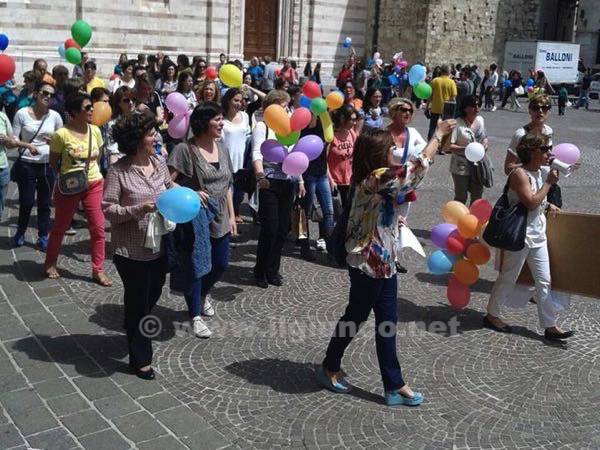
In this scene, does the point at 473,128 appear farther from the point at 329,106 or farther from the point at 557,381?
the point at 557,381

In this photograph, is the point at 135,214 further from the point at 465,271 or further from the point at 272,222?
the point at 465,271

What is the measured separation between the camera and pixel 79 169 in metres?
6.35

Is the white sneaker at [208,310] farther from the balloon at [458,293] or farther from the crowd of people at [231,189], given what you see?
the balloon at [458,293]

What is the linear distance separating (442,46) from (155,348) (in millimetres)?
29296

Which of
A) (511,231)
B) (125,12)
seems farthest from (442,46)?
(511,231)

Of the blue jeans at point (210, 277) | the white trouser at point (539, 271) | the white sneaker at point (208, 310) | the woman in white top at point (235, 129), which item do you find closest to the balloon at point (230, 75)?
the woman in white top at point (235, 129)

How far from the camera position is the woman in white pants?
5316 mm

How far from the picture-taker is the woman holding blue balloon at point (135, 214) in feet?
14.8

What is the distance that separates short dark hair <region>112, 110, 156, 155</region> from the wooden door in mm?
22675

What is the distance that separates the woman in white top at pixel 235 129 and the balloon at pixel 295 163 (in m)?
1.02

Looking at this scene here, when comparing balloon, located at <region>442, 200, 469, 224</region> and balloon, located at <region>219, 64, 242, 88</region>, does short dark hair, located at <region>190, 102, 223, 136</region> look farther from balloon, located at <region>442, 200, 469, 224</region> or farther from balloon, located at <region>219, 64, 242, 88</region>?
balloon, located at <region>219, 64, 242, 88</region>

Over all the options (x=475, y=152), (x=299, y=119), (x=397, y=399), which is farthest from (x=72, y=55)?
(x=397, y=399)

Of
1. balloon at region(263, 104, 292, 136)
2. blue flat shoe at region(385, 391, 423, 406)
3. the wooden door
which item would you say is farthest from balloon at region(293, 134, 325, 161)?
the wooden door

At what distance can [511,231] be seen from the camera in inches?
210
